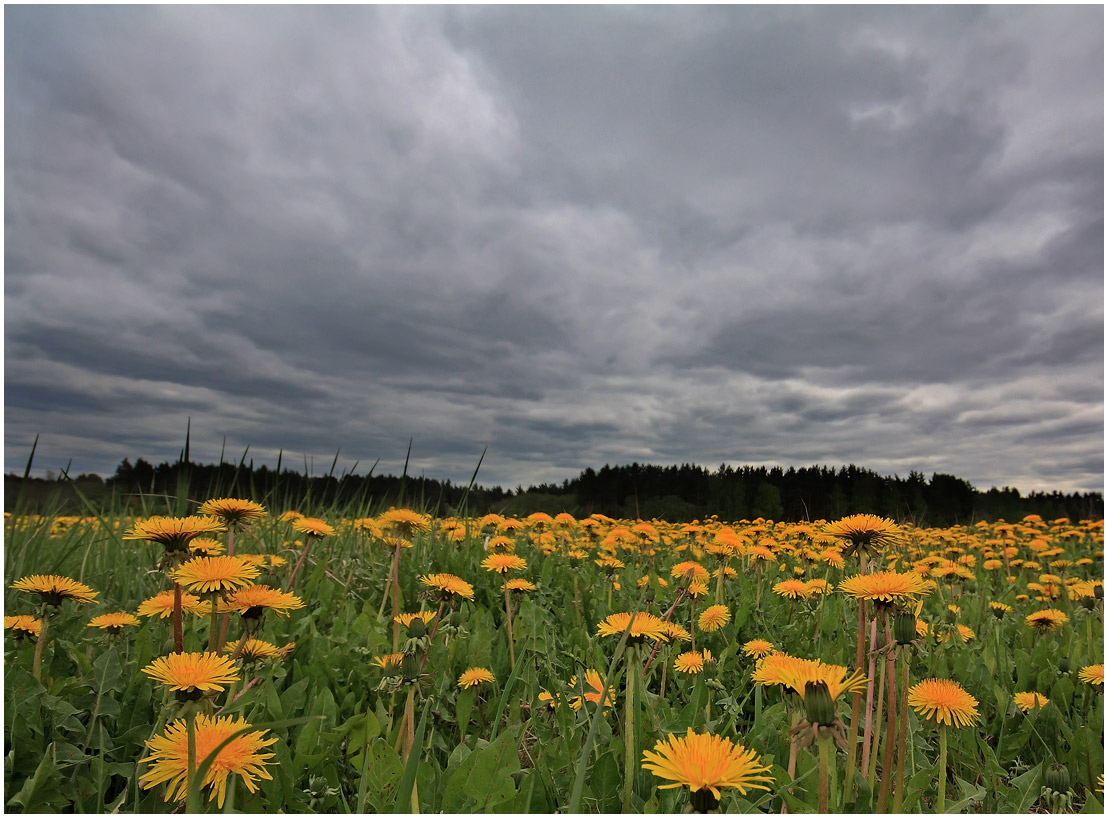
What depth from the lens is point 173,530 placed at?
1.83 m

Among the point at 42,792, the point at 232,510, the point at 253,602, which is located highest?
the point at 232,510

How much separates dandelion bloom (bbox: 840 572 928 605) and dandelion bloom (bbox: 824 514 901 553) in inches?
6.4

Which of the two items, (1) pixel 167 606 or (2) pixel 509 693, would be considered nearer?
(1) pixel 167 606

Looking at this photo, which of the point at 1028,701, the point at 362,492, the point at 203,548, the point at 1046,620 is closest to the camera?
the point at 203,548

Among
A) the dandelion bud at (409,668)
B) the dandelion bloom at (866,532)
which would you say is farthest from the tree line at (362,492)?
the dandelion bud at (409,668)

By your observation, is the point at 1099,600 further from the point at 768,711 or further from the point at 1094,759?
the point at 768,711

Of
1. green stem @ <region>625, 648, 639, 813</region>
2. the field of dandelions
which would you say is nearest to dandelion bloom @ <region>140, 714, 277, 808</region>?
the field of dandelions

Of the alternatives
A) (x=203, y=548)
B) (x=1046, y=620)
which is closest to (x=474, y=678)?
(x=203, y=548)

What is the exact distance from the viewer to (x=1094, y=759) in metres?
2.39

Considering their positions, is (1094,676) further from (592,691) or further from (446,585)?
(446,585)

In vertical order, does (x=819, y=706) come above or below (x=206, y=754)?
above

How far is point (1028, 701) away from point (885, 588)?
1974mm

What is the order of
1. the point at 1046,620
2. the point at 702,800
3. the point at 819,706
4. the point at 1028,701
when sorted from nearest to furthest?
the point at 702,800 → the point at 819,706 → the point at 1028,701 → the point at 1046,620

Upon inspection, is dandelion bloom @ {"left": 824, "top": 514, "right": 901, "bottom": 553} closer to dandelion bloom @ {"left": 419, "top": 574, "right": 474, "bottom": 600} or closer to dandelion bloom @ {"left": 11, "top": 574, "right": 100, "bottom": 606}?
dandelion bloom @ {"left": 419, "top": 574, "right": 474, "bottom": 600}
